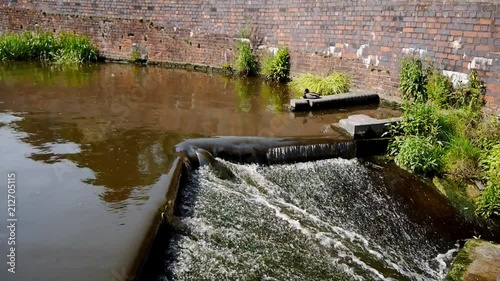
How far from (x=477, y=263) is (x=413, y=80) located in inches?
176

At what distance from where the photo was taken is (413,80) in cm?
747

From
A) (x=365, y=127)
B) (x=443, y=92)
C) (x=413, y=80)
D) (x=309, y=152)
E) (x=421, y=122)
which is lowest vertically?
(x=309, y=152)

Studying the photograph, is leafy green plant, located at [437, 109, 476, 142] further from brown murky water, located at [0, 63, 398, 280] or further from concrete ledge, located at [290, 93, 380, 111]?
concrete ledge, located at [290, 93, 380, 111]

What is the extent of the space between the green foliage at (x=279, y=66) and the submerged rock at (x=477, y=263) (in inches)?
277

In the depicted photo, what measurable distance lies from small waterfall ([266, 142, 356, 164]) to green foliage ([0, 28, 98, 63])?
9241mm

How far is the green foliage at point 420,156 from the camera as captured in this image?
5.36 meters

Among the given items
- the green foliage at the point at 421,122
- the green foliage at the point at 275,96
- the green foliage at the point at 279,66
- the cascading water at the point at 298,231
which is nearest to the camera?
the cascading water at the point at 298,231

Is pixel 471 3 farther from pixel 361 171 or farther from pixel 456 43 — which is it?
pixel 361 171

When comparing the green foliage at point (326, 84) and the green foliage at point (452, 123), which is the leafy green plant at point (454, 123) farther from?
the green foliage at point (326, 84)

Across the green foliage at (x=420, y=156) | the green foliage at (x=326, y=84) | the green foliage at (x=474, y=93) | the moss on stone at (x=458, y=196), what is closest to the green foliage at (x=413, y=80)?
the green foliage at (x=474, y=93)

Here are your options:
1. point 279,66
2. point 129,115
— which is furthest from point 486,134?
point 279,66

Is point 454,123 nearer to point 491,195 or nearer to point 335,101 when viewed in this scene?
point 491,195

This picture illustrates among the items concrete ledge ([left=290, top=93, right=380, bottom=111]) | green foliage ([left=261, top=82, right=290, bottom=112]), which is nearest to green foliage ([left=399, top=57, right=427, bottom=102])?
concrete ledge ([left=290, top=93, right=380, bottom=111])

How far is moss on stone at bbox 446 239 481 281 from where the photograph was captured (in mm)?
3574
